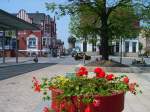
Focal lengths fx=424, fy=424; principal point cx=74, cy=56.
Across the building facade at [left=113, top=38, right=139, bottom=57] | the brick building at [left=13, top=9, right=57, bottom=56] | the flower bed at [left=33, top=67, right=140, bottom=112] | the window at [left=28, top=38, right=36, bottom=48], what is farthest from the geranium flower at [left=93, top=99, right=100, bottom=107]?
the window at [left=28, top=38, right=36, bottom=48]

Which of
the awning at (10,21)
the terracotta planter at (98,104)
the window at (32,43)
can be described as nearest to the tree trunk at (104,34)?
the awning at (10,21)

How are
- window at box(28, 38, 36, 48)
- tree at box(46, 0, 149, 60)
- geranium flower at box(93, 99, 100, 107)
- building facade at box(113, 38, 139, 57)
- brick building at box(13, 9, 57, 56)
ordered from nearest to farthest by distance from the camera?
1. geranium flower at box(93, 99, 100, 107)
2. tree at box(46, 0, 149, 60)
3. brick building at box(13, 9, 57, 56)
4. building facade at box(113, 38, 139, 57)
5. window at box(28, 38, 36, 48)

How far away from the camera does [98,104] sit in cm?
574

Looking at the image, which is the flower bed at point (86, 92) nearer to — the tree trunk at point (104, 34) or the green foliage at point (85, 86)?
the green foliage at point (85, 86)

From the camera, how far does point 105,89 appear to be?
606cm

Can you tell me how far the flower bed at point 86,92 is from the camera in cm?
576

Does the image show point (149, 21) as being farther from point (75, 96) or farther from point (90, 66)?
point (75, 96)

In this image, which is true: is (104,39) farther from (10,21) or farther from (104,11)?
(10,21)

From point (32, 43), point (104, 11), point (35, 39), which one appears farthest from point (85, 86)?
point (35, 39)

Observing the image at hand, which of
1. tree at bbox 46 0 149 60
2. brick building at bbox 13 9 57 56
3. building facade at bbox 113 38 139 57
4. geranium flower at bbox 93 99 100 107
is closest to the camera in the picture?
geranium flower at bbox 93 99 100 107

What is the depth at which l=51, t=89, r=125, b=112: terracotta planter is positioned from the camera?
5777 millimetres

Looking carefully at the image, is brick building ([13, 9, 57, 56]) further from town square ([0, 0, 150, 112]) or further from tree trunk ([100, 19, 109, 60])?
tree trunk ([100, 19, 109, 60])

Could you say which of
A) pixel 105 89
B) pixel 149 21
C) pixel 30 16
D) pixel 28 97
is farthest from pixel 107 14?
pixel 30 16

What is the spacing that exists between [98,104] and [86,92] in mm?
232
